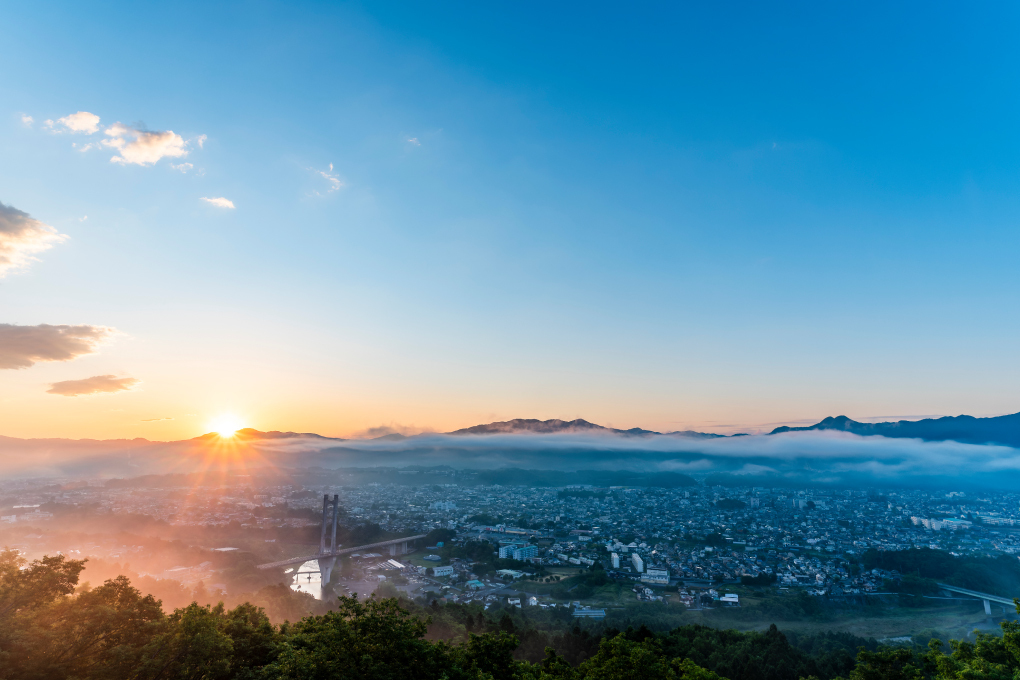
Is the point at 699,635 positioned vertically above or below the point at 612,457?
above

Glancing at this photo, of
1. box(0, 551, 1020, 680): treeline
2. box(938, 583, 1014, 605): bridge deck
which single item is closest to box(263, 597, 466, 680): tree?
box(0, 551, 1020, 680): treeline

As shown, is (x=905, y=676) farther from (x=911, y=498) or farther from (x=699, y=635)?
(x=911, y=498)

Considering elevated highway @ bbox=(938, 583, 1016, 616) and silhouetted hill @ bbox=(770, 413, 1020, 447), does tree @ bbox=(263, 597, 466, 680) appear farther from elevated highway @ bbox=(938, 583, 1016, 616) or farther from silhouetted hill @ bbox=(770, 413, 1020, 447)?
silhouetted hill @ bbox=(770, 413, 1020, 447)

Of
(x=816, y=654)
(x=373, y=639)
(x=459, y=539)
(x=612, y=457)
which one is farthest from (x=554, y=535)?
(x=612, y=457)

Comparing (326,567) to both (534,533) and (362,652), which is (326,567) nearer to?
(534,533)

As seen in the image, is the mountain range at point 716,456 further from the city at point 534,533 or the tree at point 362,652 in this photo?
the tree at point 362,652

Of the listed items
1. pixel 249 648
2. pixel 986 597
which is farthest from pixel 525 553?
pixel 249 648
